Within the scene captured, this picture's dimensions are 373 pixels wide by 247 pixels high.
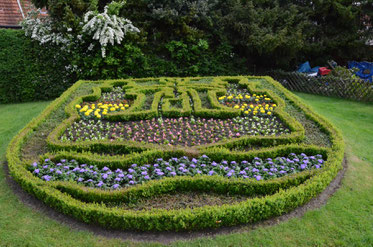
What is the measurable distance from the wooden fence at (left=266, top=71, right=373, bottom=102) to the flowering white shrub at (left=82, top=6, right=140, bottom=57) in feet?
22.9

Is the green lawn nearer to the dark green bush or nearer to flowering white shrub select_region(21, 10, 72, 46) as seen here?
the dark green bush

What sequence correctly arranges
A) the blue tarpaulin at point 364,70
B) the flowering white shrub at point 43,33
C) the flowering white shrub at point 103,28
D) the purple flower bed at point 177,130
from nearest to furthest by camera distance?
the purple flower bed at point 177,130 < the flowering white shrub at point 103,28 < the flowering white shrub at point 43,33 < the blue tarpaulin at point 364,70

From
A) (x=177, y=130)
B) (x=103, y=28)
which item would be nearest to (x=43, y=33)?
(x=103, y=28)

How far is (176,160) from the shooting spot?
496 cm

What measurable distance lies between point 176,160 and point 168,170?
31cm

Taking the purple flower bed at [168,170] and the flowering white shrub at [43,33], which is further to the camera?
the flowering white shrub at [43,33]

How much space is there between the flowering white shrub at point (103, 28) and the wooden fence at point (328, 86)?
22.9 ft

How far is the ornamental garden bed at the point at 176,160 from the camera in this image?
3.91 metres

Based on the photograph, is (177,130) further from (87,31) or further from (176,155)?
(87,31)

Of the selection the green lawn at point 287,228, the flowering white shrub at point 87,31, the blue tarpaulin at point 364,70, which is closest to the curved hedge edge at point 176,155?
the green lawn at point 287,228

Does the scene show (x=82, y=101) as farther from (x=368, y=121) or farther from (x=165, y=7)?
(x=368, y=121)

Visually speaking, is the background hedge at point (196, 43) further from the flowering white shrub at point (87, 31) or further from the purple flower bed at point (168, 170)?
the purple flower bed at point (168, 170)

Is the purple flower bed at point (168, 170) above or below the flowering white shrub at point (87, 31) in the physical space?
below

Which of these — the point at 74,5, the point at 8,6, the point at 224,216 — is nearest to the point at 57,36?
the point at 74,5
